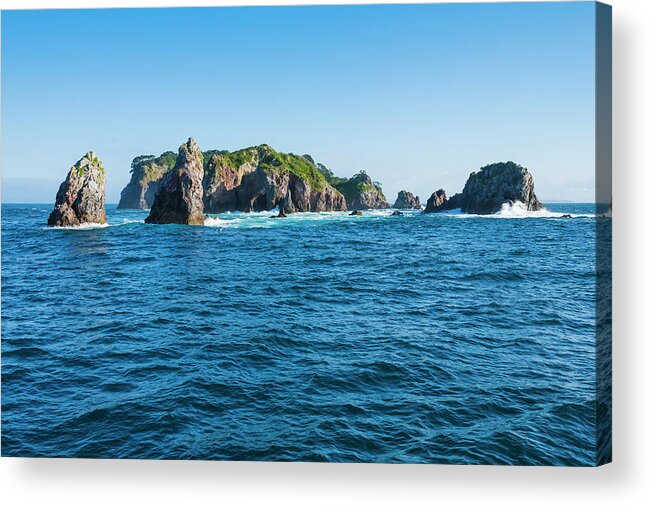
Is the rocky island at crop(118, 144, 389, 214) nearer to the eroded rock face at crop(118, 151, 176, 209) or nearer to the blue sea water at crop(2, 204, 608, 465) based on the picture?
the eroded rock face at crop(118, 151, 176, 209)

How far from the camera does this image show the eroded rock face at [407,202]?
10081cm

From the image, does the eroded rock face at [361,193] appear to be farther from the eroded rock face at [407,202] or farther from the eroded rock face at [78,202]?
the eroded rock face at [78,202]

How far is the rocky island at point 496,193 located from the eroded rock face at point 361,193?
1824 cm

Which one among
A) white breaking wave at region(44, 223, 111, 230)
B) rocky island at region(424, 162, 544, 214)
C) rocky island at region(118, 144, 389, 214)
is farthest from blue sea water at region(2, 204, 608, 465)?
rocky island at region(118, 144, 389, 214)

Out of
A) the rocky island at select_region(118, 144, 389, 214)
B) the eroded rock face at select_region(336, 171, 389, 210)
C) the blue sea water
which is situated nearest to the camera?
the blue sea water

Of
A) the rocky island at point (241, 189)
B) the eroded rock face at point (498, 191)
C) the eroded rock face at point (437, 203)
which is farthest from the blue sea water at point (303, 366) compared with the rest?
the eroded rock face at point (437, 203)

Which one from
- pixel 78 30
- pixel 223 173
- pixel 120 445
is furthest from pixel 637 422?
pixel 223 173

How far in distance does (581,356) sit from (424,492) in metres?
4.79

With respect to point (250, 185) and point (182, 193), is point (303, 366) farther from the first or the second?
point (250, 185)

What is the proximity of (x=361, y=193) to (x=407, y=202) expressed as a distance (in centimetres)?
1875

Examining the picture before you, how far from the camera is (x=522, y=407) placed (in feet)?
26.6

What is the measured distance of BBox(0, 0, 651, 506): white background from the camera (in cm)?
736

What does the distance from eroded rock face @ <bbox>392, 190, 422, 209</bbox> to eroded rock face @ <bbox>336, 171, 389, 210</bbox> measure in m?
12.0

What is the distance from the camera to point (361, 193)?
290 feet
